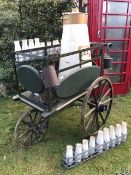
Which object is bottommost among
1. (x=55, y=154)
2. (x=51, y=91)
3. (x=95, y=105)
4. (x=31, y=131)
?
(x=55, y=154)

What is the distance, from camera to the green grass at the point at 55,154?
3.23 m

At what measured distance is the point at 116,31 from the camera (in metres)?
5.09

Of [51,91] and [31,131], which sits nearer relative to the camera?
[51,91]

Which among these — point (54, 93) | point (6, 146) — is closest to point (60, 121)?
point (6, 146)

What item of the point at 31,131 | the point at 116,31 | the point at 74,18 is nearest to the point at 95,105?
the point at 31,131

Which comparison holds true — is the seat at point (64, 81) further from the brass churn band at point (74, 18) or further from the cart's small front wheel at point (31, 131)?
the brass churn band at point (74, 18)

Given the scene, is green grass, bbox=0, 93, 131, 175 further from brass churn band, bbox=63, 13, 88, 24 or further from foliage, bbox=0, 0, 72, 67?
foliage, bbox=0, 0, 72, 67

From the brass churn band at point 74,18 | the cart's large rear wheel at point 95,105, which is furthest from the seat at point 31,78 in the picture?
the brass churn band at point 74,18

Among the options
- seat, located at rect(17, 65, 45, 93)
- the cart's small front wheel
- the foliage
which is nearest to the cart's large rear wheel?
the cart's small front wheel

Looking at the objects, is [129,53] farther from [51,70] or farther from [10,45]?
[51,70]

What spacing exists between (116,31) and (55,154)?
2741 mm

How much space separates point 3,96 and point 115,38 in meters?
2.46

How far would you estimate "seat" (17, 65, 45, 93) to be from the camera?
302 cm

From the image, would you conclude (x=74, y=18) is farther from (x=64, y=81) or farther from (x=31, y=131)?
(x=31, y=131)
